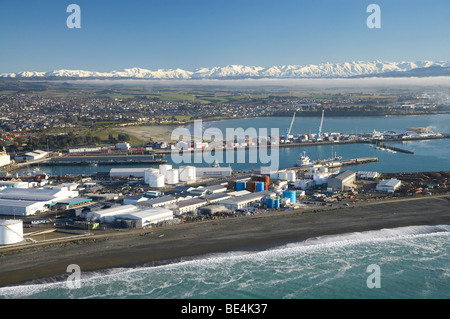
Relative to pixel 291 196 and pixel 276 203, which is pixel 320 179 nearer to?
pixel 291 196

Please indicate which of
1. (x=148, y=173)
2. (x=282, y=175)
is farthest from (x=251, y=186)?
(x=148, y=173)

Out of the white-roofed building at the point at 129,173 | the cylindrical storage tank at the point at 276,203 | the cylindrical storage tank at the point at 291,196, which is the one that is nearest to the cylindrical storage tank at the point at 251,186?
the cylindrical storage tank at the point at 291,196

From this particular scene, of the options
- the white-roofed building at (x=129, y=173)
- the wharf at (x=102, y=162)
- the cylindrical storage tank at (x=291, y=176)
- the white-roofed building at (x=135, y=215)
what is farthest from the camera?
the wharf at (x=102, y=162)

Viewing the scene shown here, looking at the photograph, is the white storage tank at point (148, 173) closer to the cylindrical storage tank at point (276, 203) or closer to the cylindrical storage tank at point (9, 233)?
the cylindrical storage tank at point (276, 203)

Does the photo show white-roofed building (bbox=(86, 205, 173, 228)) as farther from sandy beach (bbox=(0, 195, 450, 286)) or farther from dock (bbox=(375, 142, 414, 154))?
dock (bbox=(375, 142, 414, 154))

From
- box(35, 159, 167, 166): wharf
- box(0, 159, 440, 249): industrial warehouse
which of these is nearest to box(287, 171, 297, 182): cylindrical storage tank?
box(0, 159, 440, 249): industrial warehouse
